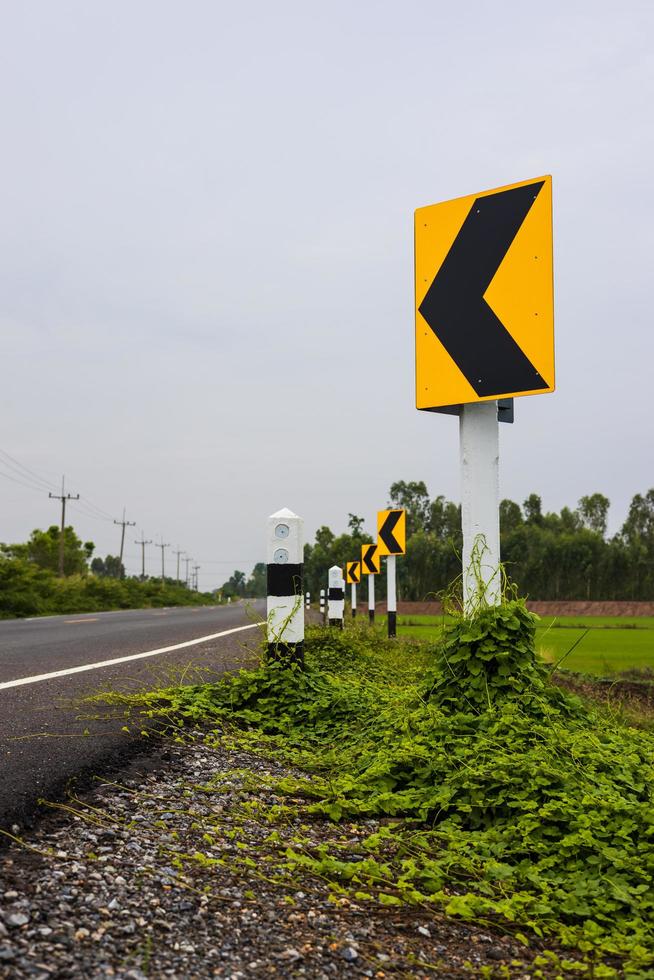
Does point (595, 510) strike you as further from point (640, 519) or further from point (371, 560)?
point (371, 560)

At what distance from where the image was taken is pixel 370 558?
17.9m

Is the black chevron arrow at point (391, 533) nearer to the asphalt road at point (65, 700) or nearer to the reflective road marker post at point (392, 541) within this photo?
the reflective road marker post at point (392, 541)

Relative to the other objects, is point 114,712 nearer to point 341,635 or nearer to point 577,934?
point 577,934

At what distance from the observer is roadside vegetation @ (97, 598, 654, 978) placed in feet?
7.75

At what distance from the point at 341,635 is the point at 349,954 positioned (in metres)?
6.65

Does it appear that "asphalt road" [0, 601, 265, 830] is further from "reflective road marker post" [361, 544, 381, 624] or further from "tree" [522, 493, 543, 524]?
"tree" [522, 493, 543, 524]

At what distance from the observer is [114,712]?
456 centimetres

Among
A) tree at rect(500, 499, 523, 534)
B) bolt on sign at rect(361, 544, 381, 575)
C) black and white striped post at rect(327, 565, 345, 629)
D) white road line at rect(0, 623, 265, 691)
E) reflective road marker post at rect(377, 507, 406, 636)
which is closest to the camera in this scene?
white road line at rect(0, 623, 265, 691)

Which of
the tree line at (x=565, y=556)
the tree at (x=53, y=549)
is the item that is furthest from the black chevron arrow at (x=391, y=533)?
the tree at (x=53, y=549)

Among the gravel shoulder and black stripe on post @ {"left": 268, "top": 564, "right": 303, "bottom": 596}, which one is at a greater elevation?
black stripe on post @ {"left": 268, "top": 564, "right": 303, "bottom": 596}

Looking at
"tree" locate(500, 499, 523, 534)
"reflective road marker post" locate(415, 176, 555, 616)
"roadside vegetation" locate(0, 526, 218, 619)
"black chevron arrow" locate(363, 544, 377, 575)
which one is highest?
"tree" locate(500, 499, 523, 534)

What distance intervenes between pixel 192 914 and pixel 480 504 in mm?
2849

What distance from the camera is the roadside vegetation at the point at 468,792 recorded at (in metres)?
2.36

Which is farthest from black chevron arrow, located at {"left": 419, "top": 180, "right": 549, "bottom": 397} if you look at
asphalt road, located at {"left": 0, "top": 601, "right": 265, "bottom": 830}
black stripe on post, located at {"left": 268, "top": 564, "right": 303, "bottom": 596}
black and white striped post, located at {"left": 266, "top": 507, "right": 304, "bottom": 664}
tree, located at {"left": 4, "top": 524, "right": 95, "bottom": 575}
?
tree, located at {"left": 4, "top": 524, "right": 95, "bottom": 575}
